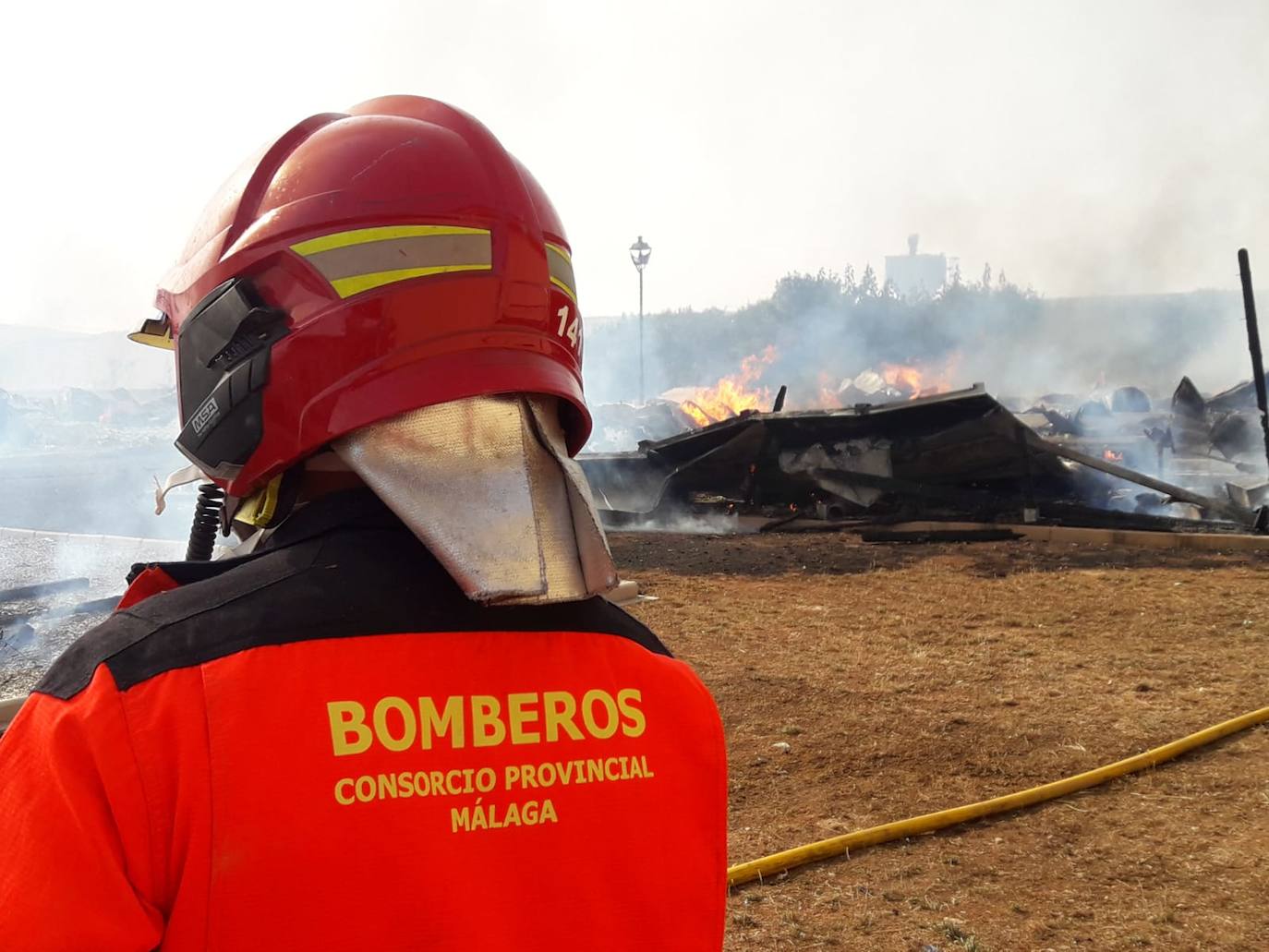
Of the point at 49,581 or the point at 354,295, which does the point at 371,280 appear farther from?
the point at 49,581

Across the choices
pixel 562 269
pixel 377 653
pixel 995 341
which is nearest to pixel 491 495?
pixel 377 653

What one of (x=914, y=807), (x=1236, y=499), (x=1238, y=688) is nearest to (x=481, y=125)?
(x=914, y=807)

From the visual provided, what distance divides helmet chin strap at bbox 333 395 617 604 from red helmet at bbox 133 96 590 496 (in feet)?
0.12

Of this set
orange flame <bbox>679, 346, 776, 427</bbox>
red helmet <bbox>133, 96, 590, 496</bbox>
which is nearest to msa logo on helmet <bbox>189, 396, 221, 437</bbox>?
red helmet <bbox>133, 96, 590, 496</bbox>

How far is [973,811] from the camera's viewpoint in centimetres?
451

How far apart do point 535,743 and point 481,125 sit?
1.04m

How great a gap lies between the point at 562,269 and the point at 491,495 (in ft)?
1.96

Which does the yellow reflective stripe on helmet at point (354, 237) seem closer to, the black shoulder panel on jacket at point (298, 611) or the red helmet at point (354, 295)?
the red helmet at point (354, 295)

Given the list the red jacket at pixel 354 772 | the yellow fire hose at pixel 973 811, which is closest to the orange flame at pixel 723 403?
the yellow fire hose at pixel 973 811

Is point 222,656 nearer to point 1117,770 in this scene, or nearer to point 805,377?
point 1117,770

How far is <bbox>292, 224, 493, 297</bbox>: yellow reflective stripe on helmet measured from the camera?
1512 millimetres

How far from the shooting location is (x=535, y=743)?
4.18 feet

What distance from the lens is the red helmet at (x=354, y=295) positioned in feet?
4.85

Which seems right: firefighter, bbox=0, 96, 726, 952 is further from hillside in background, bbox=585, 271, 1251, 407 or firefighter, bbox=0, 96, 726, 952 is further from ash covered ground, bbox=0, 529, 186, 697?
hillside in background, bbox=585, 271, 1251, 407
